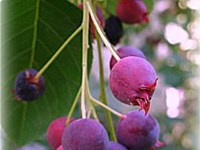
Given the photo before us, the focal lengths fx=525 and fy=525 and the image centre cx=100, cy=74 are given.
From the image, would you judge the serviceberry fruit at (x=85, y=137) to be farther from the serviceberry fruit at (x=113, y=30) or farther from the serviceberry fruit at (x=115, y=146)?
the serviceberry fruit at (x=113, y=30)

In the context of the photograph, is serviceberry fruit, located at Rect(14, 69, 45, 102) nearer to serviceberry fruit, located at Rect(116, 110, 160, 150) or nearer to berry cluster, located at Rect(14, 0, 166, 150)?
berry cluster, located at Rect(14, 0, 166, 150)

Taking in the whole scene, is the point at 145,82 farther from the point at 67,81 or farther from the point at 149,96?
the point at 67,81

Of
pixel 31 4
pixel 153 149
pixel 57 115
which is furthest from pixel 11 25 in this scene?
pixel 153 149

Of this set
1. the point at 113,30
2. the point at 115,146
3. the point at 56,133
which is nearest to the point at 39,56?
the point at 113,30

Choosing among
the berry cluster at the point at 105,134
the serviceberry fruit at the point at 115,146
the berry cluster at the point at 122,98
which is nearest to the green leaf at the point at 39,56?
the berry cluster at the point at 122,98

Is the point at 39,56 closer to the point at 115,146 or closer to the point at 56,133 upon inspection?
the point at 56,133

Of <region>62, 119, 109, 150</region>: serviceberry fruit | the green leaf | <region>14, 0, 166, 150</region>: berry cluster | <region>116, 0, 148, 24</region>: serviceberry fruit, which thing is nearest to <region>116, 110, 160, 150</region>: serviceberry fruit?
<region>14, 0, 166, 150</region>: berry cluster

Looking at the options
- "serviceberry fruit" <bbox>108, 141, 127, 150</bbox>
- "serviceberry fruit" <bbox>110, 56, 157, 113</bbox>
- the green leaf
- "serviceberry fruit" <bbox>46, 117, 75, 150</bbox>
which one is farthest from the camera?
the green leaf

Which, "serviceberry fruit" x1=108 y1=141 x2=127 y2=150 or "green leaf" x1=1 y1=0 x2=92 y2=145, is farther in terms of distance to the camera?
"green leaf" x1=1 y1=0 x2=92 y2=145
